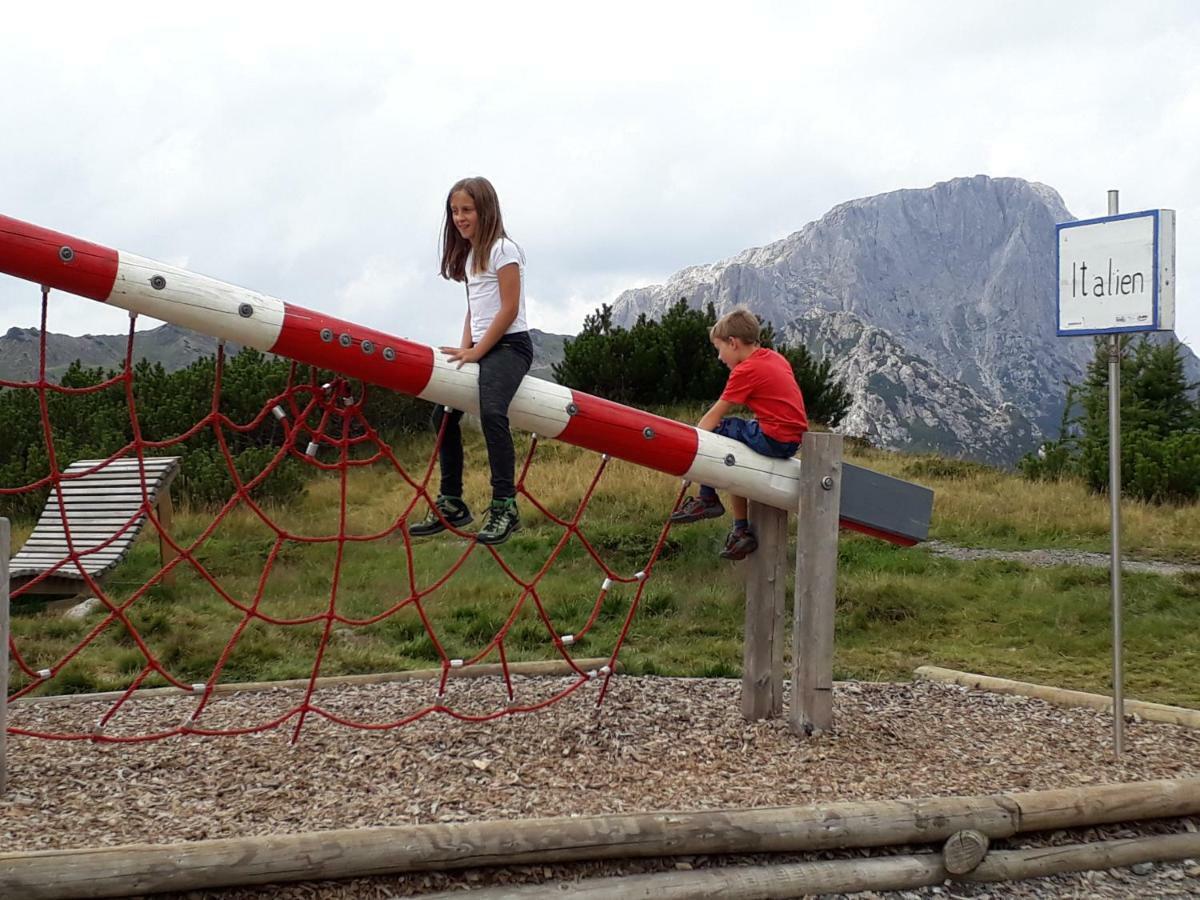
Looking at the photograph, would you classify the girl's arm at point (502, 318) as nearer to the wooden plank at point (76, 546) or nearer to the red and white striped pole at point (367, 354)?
the red and white striped pole at point (367, 354)

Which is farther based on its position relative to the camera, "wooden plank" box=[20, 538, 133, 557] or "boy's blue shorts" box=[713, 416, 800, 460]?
"wooden plank" box=[20, 538, 133, 557]

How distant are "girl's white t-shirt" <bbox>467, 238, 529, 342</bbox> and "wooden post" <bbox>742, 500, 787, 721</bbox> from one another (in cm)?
132

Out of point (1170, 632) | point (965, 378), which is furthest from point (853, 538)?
point (965, 378)

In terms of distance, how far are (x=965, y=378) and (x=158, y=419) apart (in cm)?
19058

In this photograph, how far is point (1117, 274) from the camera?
170 inches

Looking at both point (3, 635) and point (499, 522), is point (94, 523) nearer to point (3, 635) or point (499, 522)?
point (3, 635)

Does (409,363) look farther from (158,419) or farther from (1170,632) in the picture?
(158,419)

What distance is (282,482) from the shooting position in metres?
11.5

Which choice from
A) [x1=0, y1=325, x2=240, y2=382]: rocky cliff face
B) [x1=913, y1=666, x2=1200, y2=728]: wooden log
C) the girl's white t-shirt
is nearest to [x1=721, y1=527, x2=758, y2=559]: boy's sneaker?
the girl's white t-shirt

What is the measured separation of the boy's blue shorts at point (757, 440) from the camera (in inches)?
177

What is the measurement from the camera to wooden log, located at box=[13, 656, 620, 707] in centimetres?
522

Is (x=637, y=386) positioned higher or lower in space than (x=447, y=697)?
higher

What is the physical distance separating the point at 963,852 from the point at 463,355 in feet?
7.63

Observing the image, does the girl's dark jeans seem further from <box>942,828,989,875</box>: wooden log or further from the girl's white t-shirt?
<box>942,828,989,875</box>: wooden log
